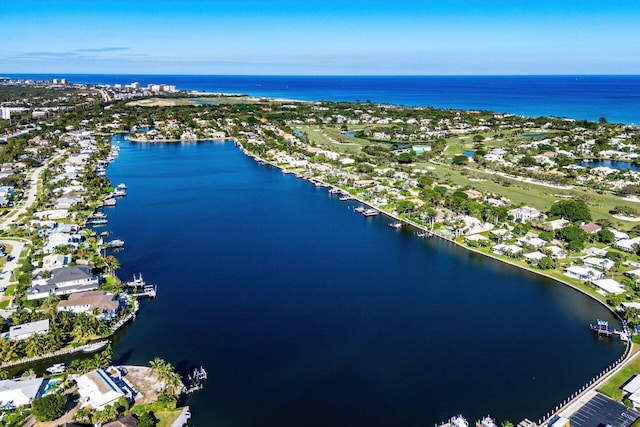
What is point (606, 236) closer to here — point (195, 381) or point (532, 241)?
point (532, 241)

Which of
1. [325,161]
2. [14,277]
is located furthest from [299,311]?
[325,161]

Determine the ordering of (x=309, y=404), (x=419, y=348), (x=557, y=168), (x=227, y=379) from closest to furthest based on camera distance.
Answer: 1. (x=309, y=404)
2. (x=227, y=379)
3. (x=419, y=348)
4. (x=557, y=168)

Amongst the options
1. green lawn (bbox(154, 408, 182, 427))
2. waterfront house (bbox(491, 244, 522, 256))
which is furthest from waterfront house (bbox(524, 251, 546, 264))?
green lawn (bbox(154, 408, 182, 427))

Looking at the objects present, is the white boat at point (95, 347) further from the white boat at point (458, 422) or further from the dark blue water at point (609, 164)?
the dark blue water at point (609, 164)

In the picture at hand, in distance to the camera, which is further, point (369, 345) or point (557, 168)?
point (557, 168)

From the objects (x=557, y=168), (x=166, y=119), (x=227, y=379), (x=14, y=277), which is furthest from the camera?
(x=166, y=119)

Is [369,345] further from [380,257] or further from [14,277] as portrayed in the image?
[14,277]

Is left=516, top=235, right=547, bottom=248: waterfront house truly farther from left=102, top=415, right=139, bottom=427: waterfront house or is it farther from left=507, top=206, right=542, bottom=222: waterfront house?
left=102, top=415, right=139, bottom=427: waterfront house
